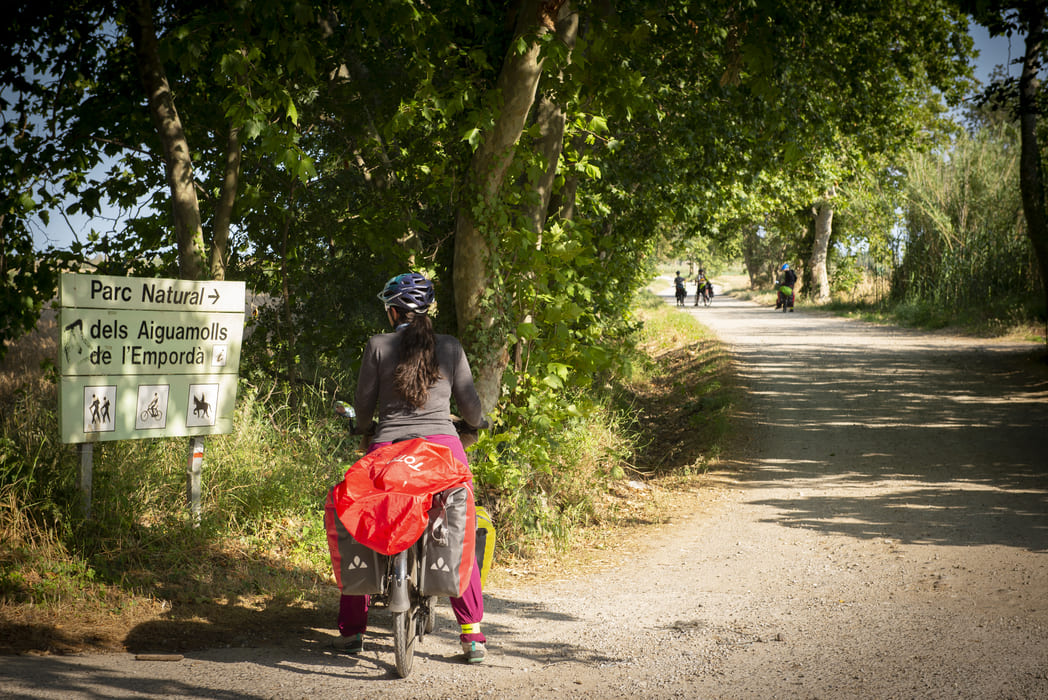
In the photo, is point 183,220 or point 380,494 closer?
point 380,494

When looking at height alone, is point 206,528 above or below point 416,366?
below

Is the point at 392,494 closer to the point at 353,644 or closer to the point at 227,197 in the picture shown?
the point at 353,644

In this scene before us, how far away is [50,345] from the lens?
16109 mm

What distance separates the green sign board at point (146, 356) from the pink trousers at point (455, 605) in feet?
7.32

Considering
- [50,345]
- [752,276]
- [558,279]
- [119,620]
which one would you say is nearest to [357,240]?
[558,279]

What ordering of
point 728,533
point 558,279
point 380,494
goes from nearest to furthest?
point 380,494
point 558,279
point 728,533

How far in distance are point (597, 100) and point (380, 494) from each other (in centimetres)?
504

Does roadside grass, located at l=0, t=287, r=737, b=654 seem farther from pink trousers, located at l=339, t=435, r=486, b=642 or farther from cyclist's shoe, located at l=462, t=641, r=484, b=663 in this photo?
cyclist's shoe, located at l=462, t=641, r=484, b=663

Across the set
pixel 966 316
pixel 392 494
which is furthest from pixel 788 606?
pixel 966 316

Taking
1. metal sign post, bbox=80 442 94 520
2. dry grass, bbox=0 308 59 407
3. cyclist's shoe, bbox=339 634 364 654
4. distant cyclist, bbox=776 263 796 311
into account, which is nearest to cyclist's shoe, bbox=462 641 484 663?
cyclist's shoe, bbox=339 634 364 654

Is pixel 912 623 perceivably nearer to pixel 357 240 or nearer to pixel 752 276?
pixel 357 240

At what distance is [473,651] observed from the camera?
466 cm

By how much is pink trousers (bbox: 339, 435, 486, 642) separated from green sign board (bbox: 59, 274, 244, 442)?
2.23m

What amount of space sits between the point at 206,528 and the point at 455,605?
2.38 metres
